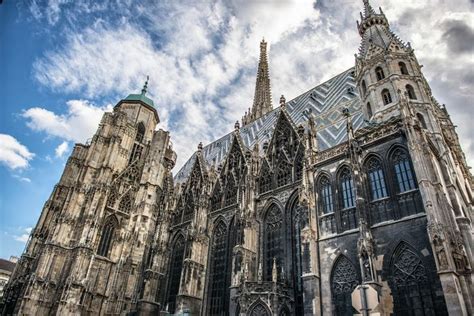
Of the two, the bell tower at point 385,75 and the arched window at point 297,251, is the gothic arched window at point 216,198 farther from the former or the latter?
the bell tower at point 385,75

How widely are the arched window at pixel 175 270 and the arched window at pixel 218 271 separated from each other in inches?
149

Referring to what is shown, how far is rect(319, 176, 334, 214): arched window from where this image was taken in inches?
703

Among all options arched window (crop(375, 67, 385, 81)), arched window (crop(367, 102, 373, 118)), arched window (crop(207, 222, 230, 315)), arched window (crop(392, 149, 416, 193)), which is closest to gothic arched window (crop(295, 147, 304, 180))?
arched window (crop(367, 102, 373, 118))

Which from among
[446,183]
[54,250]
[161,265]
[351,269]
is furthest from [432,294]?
[54,250]

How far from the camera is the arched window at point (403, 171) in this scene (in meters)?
15.4

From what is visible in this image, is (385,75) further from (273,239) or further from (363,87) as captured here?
(273,239)

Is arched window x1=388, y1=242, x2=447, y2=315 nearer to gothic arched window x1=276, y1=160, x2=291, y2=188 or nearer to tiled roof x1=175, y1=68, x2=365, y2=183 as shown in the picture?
tiled roof x1=175, y1=68, x2=365, y2=183

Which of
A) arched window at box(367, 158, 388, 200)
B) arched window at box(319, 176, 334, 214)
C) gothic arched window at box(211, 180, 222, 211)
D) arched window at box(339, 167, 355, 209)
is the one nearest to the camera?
arched window at box(367, 158, 388, 200)

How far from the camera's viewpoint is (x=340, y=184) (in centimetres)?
1803

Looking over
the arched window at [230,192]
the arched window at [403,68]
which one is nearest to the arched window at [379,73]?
the arched window at [403,68]

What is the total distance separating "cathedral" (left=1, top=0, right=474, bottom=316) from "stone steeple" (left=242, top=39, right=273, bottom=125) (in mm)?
18451

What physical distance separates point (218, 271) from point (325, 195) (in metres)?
10.2

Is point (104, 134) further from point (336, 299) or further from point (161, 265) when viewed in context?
point (336, 299)

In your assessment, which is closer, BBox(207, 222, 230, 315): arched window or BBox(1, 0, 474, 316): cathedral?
BBox(1, 0, 474, 316): cathedral
